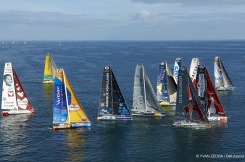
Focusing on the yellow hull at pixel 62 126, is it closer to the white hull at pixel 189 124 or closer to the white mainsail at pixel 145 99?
the white mainsail at pixel 145 99

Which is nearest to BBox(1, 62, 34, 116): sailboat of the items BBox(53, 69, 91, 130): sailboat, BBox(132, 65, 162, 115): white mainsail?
BBox(53, 69, 91, 130): sailboat

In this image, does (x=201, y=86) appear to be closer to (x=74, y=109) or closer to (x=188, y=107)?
(x=188, y=107)

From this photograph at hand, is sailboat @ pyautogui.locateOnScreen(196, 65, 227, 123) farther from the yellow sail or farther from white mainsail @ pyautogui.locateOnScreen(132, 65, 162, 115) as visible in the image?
the yellow sail

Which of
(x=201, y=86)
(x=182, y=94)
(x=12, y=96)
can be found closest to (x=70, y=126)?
(x=12, y=96)

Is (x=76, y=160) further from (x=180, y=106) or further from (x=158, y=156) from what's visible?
(x=180, y=106)

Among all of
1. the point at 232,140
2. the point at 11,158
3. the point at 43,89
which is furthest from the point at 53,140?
the point at 43,89

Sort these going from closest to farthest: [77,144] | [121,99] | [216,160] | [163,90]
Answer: [216,160] < [77,144] < [121,99] < [163,90]
